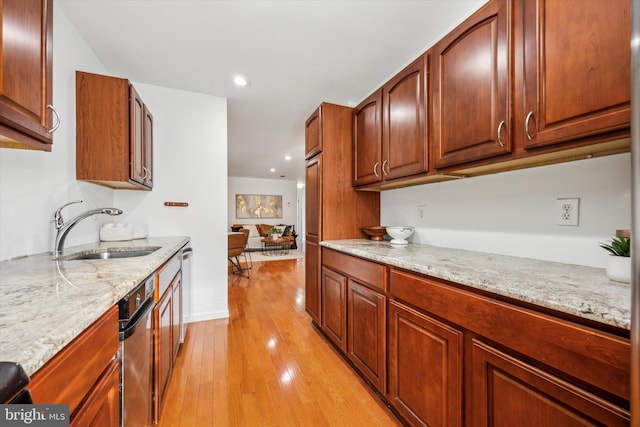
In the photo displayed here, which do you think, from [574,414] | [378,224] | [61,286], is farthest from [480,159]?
[61,286]

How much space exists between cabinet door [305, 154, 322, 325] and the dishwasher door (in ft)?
4.71

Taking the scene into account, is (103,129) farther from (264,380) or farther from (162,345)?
(264,380)

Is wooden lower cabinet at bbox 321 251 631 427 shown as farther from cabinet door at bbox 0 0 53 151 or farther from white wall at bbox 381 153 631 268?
cabinet door at bbox 0 0 53 151

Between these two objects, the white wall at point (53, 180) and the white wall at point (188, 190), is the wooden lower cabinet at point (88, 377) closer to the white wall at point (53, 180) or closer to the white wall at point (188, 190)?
the white wall at point (53, 180)

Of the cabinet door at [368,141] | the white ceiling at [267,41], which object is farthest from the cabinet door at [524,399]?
the white ceiling at [267,41]

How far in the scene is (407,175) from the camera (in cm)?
176

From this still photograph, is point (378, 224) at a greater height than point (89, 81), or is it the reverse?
point (89, 81)

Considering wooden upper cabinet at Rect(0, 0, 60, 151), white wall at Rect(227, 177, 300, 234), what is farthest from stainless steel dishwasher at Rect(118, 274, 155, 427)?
white wall at Rect(227, 177, 300, 234)

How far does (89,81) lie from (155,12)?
2.35 feet

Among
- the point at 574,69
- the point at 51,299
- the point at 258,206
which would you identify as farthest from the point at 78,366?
the point at 258,206

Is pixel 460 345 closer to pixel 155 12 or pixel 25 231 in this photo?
pixel 25 231

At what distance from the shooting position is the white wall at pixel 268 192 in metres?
7.95

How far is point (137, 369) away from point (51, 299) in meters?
0.49

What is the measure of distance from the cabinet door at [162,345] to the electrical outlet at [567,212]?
6.75 ft
